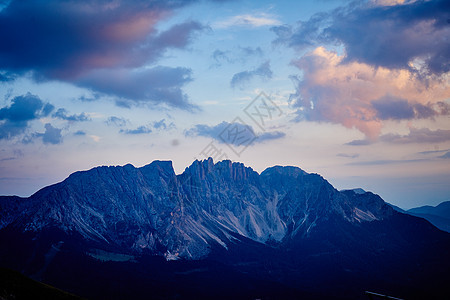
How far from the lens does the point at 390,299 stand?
44219 millimetres

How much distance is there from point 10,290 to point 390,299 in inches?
8089

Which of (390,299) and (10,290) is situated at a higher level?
(390,299)

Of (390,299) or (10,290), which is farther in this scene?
(10,290)

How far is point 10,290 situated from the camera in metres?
198
